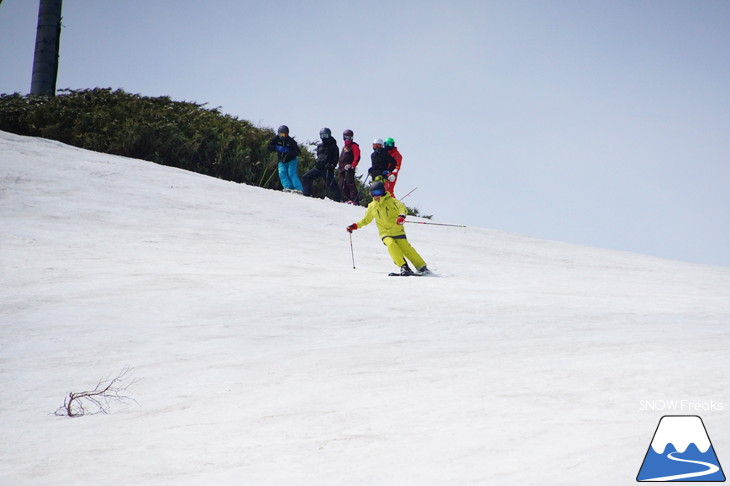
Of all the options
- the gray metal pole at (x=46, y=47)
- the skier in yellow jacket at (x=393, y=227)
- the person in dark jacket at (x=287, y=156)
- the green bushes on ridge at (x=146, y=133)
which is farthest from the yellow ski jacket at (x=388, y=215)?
the gray metal pole at (x=46, y=47)

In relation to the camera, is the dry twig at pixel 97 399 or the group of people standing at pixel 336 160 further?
the group of people standing at pixel 336 160

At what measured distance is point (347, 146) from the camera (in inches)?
717

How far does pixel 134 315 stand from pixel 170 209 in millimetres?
6797

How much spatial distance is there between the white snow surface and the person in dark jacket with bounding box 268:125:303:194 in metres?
6.35

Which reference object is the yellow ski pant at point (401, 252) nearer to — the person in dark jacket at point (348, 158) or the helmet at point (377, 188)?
the helmet at point (377, 188)

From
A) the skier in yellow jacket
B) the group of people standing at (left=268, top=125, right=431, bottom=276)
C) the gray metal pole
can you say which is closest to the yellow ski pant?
the skier in yellow jacket

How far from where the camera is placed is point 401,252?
11.3m

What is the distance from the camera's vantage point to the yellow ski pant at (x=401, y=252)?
11.2m

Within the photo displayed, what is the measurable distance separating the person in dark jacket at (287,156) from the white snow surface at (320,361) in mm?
6347

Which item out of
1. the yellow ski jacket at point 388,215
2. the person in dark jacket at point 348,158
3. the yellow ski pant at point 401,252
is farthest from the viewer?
the person in dark jacket at point 348,158

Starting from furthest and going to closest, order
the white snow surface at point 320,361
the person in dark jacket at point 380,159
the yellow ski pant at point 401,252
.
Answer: the person in dark jacket at point 380,159 < the yellow ski pant at point 401,252 < the white snow surface at point 320,361

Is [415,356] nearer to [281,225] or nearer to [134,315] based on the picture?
[134,315]

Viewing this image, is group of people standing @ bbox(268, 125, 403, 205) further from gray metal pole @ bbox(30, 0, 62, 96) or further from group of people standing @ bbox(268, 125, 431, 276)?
gray metal pole @ bbox(30, 0, 62, 96)

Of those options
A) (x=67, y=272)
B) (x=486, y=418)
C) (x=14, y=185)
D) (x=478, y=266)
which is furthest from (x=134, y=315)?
(x=14, y=185)
